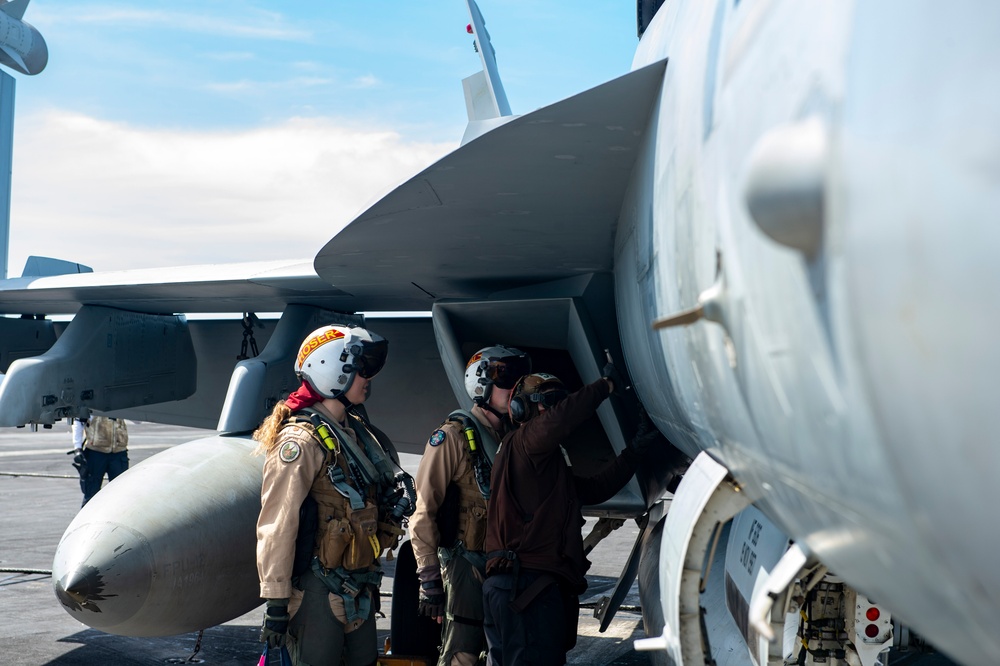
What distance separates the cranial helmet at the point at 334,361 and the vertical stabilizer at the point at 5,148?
5577 millimetres

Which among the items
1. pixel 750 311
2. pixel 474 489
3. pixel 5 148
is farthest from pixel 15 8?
pixel 750 311

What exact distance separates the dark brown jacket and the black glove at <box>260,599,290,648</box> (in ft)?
2.83

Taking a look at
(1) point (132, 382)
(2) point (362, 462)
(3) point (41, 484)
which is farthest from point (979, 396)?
(3) point (41, 484)

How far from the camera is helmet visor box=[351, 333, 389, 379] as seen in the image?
409 centimetres

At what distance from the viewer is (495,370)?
4.55 m

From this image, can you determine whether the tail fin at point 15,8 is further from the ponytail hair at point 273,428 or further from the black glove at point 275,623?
the black glove at point 275,623

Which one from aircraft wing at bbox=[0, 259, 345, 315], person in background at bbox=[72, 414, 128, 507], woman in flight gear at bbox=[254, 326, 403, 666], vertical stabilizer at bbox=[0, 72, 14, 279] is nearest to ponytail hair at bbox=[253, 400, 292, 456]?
woman in flight gear at bbox=[254, 326, 403, 666]

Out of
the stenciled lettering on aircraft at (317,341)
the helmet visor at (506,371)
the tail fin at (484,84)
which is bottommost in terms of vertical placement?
the helmet visor at (506,371)

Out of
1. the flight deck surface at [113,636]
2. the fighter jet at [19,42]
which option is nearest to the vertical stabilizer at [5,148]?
the fighter jet at [19,42]

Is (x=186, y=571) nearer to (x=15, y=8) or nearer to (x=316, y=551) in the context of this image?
(x=316, y=551)

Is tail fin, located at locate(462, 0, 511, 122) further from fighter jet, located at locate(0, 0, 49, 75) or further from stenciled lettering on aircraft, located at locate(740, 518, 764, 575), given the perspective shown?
stenciled lettering on aircraft, located at locate(740, 518, 764, 575)

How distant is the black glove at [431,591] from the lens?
14.0 ft

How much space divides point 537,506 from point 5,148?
6955 millimetres

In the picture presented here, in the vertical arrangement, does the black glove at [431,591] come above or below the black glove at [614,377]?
below
